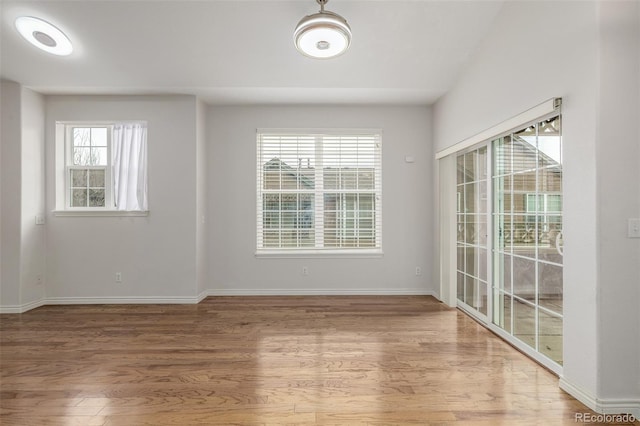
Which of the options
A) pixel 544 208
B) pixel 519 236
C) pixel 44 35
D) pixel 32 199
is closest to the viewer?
pixel 544 208

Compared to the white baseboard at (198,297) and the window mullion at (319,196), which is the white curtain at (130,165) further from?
the window mullion at (319,196)

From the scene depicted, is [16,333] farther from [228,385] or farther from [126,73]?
[126,73]

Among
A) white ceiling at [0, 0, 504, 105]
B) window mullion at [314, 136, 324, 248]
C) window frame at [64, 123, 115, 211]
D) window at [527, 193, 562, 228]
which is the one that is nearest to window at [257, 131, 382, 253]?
window mullion at [314, 136, 324, 248]

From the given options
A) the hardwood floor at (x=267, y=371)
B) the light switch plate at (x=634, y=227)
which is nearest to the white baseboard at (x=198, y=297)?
the hardwood floor at (x=267, y=371)

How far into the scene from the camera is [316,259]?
4.78m

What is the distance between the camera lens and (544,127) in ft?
8.42

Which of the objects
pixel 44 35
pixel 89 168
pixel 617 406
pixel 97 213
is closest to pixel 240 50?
pixel 44 35

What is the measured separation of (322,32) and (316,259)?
2.96 m

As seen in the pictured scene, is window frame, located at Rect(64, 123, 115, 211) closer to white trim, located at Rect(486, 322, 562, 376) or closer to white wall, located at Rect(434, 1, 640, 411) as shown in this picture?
white trim, located at Rect(486, 322, 562, 376)

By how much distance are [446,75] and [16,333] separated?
17.7 ft

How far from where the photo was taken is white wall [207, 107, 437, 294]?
15.6 ft

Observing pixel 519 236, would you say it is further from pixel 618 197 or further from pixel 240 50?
pixel 240 50

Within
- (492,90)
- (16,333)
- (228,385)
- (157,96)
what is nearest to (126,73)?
(157,96)

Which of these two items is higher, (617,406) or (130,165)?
(130,165)
